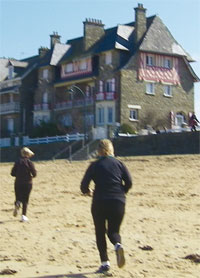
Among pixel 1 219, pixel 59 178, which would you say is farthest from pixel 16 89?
pixel 1 219

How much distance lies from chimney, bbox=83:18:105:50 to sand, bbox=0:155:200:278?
34249 millimetres

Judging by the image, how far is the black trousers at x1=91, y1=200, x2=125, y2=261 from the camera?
8180mm

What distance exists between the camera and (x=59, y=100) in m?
57.7

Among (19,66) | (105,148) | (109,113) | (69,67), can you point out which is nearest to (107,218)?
(105,148)

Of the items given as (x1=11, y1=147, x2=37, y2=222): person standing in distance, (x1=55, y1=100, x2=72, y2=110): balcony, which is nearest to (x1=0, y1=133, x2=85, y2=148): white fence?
(x1=55, y1=100, x2=72, y2=110): balcony

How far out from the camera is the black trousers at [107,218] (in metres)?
8.18

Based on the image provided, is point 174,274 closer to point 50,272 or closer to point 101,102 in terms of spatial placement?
point 50,272

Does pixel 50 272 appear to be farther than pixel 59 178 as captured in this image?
No

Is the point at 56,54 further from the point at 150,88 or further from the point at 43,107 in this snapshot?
the point at 150,88

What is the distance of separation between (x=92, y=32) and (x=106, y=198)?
1871 inches

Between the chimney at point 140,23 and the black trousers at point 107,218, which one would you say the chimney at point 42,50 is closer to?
the chimney at point 140,23

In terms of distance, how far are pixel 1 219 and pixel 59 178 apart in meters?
10.3

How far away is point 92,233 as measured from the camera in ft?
38.0

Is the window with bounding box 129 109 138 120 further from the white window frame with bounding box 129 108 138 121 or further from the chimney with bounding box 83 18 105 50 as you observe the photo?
the chimney with bounding box 83 18 105 50
